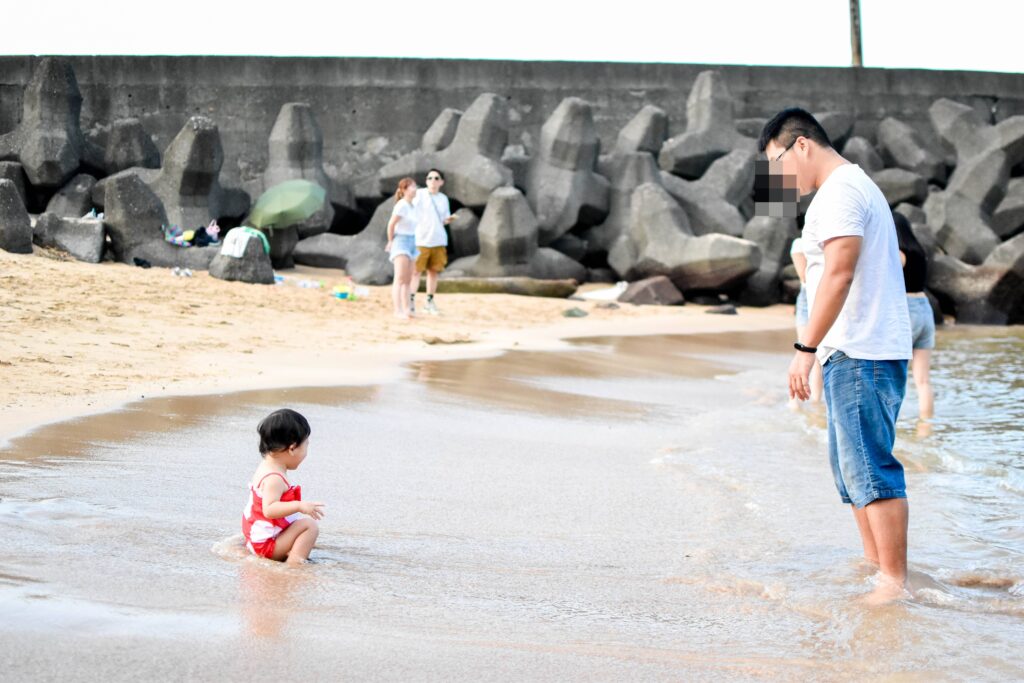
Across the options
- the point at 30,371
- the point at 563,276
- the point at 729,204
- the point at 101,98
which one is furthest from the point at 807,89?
the point at 30,371

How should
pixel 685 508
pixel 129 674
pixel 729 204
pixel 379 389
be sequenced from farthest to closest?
pixel 729 204, pixel 379 389, pixel 685 508, pixel 129 674

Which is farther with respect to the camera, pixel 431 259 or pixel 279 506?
pixel 431 259

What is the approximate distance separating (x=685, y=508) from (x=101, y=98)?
15648 mm

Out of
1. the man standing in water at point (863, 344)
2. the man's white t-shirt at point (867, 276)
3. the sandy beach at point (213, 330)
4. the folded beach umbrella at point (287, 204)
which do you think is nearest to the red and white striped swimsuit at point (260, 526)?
the man standing in water at point (863, 344)

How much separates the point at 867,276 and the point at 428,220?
946 centimetres

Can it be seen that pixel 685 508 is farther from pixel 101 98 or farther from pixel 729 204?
pixel 101 98

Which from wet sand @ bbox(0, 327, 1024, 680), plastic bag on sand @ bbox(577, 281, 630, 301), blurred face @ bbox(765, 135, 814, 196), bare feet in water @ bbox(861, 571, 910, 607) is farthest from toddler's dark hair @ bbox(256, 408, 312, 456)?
plastic bag on sand @ bbox(577, 281, 630, 301)

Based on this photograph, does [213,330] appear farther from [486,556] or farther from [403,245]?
[486,556]

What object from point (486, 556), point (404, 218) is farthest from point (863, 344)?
point (404, 218)

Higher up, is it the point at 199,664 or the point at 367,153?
the point at 367,153

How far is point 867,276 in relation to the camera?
3.70 meters

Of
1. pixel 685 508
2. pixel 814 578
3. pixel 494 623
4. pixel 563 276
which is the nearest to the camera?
pixel 494 623

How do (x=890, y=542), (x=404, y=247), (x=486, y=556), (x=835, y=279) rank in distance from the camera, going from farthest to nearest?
(x=404, y=247) < (x=486, y=556) < (x=890, y=542) < (x=835, y=279)

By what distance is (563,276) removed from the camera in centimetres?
1662
